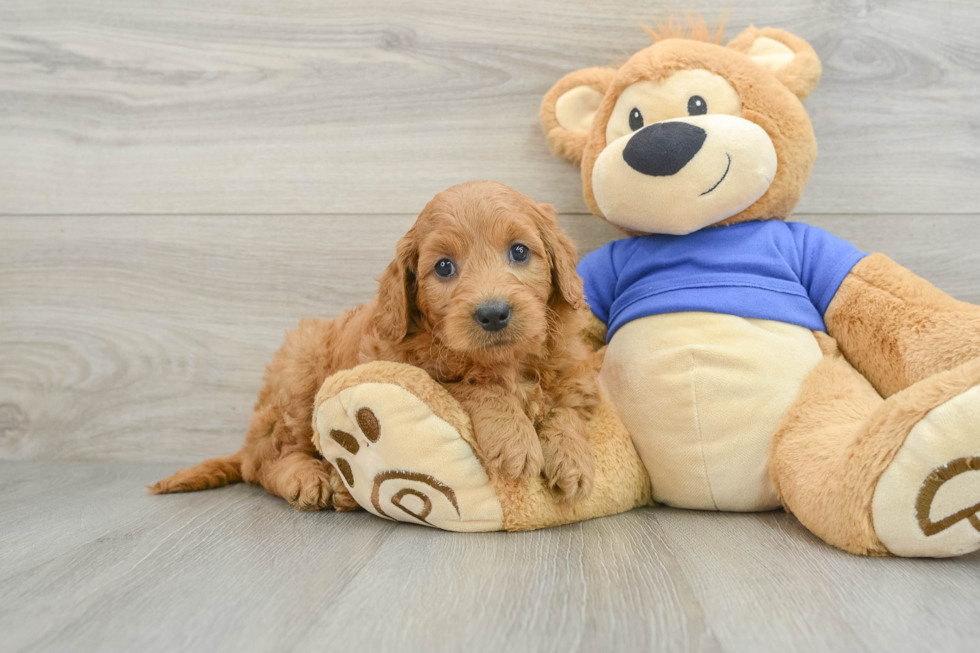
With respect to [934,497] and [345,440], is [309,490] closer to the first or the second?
[345,440]

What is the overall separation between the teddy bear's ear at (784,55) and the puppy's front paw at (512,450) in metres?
1.09

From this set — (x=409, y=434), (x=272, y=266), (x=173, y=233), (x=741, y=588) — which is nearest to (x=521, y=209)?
(x=409, y=434)

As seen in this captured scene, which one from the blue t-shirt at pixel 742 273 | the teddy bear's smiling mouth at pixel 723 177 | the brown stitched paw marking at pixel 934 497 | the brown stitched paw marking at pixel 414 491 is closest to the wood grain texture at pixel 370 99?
the blue t-shirt at pixel 742 273

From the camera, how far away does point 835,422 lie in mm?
1291

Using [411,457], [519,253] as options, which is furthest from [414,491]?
[519,253]

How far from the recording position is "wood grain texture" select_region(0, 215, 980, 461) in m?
2.00

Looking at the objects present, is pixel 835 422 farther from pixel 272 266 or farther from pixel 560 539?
pixel 272 266

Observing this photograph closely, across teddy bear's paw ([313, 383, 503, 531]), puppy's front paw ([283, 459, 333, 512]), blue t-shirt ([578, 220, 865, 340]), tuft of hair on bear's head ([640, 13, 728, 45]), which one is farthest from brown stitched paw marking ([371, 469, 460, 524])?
tuft of hair on bear's head ([640, 13, 728, 45])

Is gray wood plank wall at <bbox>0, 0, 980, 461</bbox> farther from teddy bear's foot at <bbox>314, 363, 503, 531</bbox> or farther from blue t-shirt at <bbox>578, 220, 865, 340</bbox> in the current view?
teddy bear's foot at <bbox>314, 363, 503, 531</bbox>

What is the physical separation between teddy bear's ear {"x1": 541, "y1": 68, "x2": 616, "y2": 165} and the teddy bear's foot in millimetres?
784

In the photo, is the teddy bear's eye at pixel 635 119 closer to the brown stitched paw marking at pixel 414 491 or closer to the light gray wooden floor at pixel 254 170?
the light gray wooden floor at pixel 254 170

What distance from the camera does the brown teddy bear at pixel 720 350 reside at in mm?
1258

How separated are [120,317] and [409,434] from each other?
130cm

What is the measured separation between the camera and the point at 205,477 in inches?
69.1
